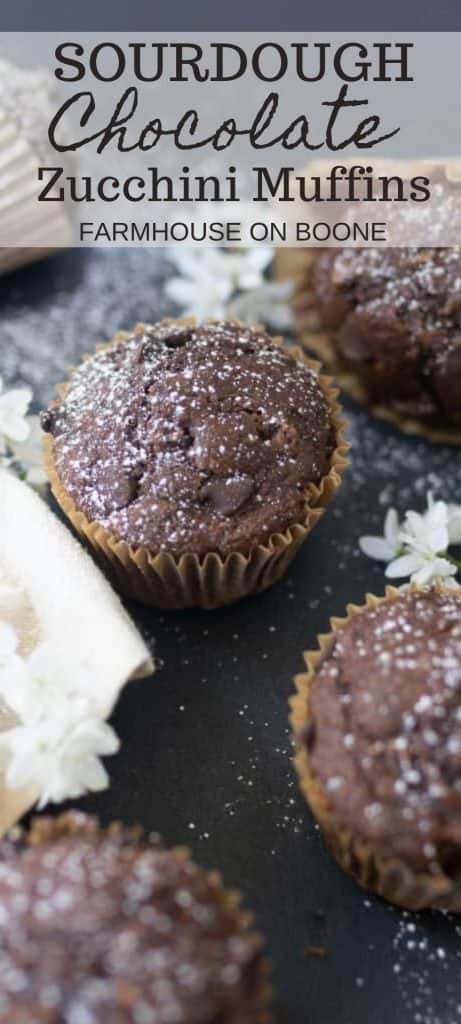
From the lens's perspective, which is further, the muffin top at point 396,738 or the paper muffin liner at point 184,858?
the muffin top at point 396,738

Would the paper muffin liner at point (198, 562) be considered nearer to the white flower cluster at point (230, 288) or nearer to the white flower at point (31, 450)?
the white flower at point (31, 450)

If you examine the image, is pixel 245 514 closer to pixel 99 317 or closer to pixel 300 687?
pixel 300 687

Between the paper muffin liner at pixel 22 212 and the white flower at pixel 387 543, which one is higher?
the paper muffin liner at pixel 22 212

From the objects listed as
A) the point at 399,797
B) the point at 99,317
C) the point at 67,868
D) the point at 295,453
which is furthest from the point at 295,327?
the point at 67,868

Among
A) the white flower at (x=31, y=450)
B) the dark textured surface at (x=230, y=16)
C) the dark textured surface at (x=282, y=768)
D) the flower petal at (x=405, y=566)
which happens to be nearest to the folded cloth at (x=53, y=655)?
the white flower at (x=31, y=450)

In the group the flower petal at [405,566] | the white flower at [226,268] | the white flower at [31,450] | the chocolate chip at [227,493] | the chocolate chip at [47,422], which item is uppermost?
the white flower at [226,268]

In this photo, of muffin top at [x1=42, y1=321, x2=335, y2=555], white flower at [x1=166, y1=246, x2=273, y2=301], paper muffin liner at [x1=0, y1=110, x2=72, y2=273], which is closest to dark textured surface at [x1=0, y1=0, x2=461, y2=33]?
paper muffin liner at [x1=0, y1=110, x2=72, y2=273]

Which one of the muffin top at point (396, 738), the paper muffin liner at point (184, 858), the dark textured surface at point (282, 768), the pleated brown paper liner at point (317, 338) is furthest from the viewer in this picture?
the pleated brown paper liner at point (317, 338)
